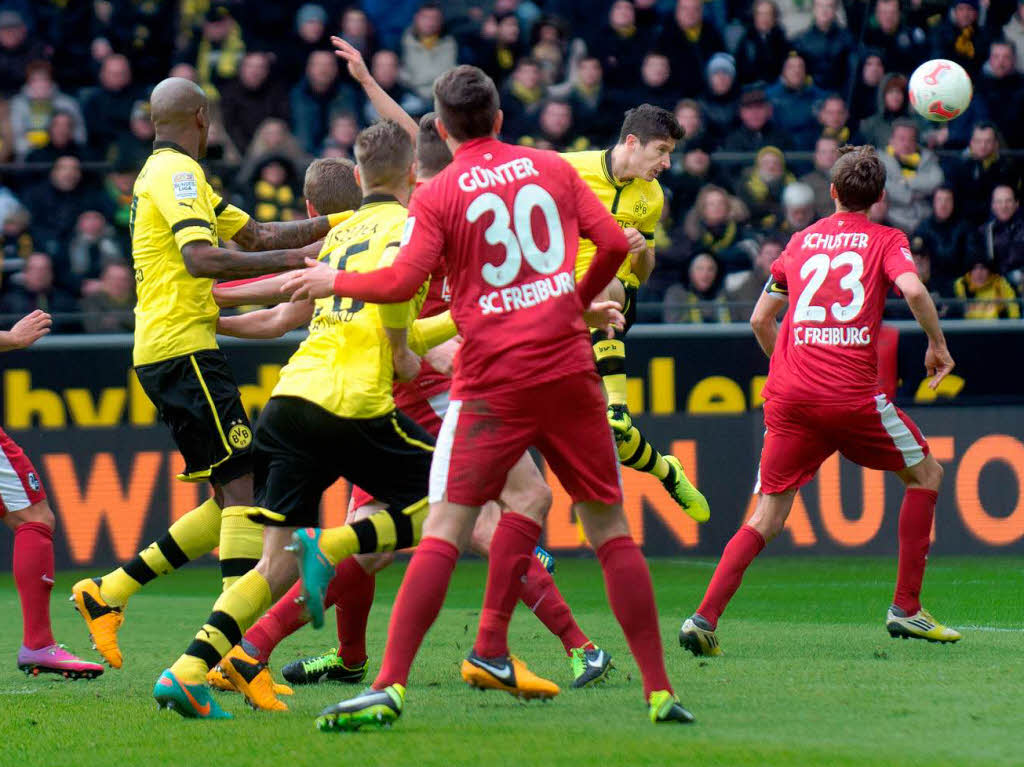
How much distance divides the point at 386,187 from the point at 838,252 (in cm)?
235

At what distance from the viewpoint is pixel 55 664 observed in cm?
677

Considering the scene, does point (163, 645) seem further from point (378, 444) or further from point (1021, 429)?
point (1021, 429)

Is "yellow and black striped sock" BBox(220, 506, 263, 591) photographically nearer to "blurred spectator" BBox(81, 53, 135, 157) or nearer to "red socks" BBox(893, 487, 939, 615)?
"red socks" BBox(893, 487, 939, 615)

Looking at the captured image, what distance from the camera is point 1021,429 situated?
37.9 ft

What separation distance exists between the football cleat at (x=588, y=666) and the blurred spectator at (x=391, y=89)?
25.6ft

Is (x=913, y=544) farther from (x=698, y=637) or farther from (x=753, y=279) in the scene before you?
(x=753, y=279)

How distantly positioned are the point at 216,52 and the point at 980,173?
20.7ft

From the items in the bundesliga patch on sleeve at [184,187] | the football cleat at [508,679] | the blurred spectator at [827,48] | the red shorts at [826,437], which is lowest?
the football cleat at [508,679]

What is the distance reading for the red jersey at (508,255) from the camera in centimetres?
508

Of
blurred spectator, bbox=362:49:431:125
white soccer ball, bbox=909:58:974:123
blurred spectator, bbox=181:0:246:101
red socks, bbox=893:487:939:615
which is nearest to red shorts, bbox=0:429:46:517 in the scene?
red socks, bbox=893:487:939:615

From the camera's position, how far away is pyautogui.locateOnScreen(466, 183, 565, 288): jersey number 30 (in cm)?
509

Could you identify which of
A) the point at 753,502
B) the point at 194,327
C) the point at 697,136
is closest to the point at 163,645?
the point at 194,327

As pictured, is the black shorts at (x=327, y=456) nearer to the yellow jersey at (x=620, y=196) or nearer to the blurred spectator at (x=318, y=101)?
the yellow jersey at (x=620, y=196)

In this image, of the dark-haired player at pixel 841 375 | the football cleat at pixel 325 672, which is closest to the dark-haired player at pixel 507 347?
the football cleat at pixel 325 672
